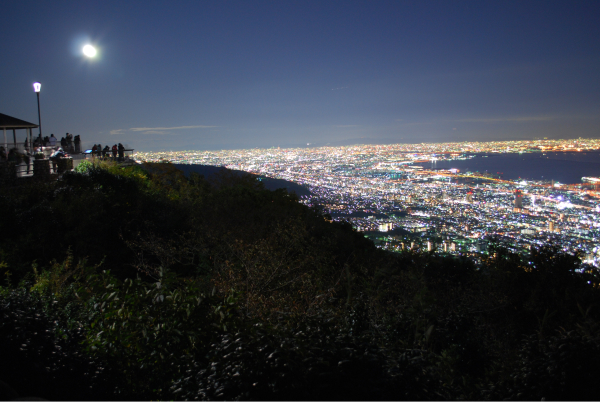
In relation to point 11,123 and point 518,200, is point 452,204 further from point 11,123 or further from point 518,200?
point 11,123

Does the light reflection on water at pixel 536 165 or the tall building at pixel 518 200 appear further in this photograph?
the light reflection on water at pixel 536 165

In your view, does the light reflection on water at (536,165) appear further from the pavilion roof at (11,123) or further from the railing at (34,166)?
the pavilion roof at (11,123)

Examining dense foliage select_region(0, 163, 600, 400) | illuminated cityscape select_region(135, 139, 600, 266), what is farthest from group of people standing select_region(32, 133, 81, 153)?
illuminated cityscape select_region(135, 139, 600, 266)

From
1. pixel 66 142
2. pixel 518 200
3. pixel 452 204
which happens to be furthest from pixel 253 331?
pixel 518 200

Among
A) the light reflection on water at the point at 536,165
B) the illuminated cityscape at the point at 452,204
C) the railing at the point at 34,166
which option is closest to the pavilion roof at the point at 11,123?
the railing at the point at 34,166

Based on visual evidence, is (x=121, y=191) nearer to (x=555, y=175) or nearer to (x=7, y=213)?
(x=7, y=213)

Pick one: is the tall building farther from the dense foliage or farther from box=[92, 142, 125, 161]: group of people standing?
box=[92, 142, 125, 161]: group of people standing

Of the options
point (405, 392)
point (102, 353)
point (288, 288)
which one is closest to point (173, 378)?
point (102, 353)
